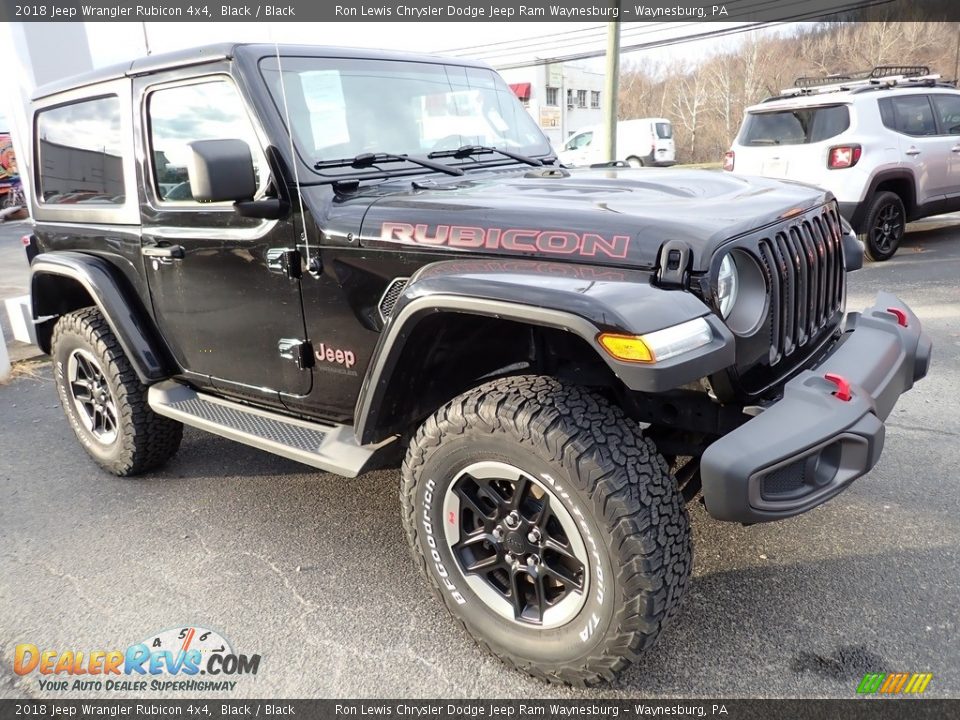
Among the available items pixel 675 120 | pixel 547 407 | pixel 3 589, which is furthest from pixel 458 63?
pixel 675 120

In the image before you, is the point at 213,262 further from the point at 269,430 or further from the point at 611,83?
the point at 611,83

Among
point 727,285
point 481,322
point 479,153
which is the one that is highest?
point 479,153

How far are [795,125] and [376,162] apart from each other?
24.3ft

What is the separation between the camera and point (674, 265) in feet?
6.57

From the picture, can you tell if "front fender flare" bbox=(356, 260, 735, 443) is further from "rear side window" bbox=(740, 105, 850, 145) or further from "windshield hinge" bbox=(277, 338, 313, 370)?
"rear side window" bbox=(740, 105, 850, 145)

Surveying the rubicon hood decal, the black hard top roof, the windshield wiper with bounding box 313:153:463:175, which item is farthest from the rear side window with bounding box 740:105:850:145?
the rubicon hood decal

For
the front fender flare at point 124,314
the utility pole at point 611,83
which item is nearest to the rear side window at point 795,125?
the utility pole at point 611,83

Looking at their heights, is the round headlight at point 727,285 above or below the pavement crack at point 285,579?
above

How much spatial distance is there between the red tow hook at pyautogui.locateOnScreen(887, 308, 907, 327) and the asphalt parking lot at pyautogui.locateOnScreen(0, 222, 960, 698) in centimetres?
87

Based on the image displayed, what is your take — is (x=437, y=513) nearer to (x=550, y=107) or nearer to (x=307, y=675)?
(x=307, y=675)

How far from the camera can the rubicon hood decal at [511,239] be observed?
211 centimetres

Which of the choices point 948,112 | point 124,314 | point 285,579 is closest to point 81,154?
point 124,314

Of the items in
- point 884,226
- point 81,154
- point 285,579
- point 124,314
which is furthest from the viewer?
point 884,226

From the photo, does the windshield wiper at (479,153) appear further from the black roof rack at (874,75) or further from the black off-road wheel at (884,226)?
the black roof rack at (874,75)
